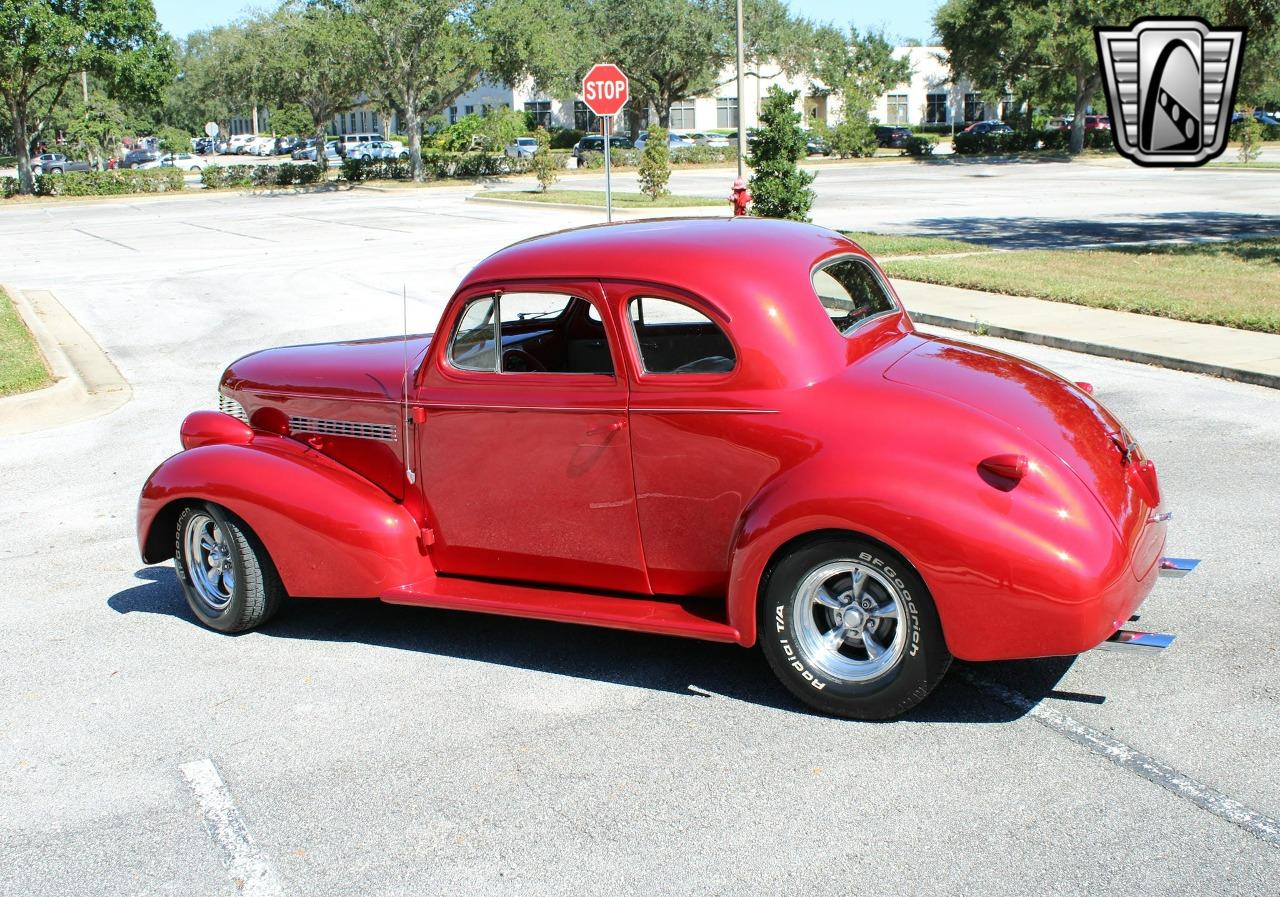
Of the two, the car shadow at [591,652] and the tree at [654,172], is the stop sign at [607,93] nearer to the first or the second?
the tree at [654,172]

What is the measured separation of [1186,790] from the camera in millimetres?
3898

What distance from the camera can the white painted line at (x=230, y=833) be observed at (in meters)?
3.64

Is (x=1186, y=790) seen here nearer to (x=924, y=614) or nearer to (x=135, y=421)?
(x=924, y=614)

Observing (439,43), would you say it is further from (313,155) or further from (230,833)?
(230,833)

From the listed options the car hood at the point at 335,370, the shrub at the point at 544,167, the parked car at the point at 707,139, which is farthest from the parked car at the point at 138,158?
the car hood at the point at 335,370

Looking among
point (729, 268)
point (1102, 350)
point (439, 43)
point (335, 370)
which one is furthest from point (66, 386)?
point (439, 43)

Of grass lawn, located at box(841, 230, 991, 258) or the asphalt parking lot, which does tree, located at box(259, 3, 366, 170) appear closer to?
grass lawn, located at box(841, 230, 991, 258)

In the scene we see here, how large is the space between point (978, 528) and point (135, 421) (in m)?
7.99

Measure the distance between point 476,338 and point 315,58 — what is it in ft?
163

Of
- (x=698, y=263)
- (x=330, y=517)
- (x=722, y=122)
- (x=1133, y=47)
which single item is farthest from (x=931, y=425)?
(x=722, y=122)

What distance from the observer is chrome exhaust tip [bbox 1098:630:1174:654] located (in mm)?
4320

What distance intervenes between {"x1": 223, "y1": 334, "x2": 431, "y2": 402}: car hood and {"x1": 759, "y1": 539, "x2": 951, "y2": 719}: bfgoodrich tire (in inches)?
77.9

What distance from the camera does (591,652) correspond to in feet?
17.2

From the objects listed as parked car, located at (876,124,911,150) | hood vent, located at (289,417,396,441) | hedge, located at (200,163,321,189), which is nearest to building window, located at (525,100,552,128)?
parked car, located at (876,124,911,150)
